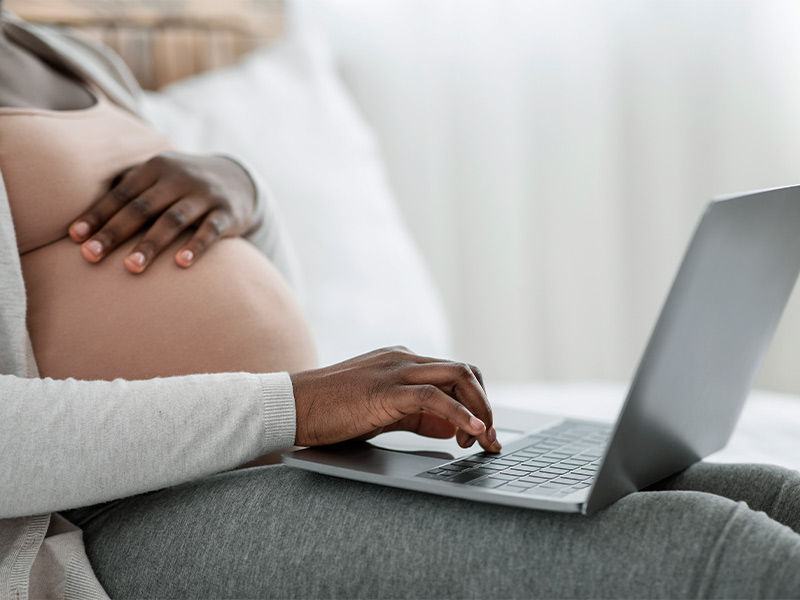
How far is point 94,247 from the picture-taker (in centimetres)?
82

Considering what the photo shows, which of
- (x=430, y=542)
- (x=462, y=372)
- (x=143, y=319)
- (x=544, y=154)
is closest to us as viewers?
(x=430, y=542)

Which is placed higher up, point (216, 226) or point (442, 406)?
point (216, 226)

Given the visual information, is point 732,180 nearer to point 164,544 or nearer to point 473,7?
point 473,7

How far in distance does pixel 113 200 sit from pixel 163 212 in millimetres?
53

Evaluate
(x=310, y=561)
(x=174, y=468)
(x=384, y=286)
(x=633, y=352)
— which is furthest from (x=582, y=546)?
(x=633, y=352)

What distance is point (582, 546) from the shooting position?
549 mm

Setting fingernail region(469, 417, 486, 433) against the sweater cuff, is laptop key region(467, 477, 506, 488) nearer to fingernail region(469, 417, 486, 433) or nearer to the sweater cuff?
fingernail region(469, 417, 486, 433)

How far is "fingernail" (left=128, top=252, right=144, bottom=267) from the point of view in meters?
0.82

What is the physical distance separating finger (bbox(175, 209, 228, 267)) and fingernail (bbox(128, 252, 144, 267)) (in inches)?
1.5

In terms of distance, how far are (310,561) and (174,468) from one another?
0.14 meters

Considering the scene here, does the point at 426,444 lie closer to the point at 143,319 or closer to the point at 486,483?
the point at 486,483

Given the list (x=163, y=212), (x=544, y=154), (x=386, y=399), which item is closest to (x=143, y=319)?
(x=163, y=212)

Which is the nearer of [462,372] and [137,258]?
[462,372]

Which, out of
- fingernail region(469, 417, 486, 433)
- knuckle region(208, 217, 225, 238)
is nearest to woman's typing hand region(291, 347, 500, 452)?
fingernail region(469, 417, 486, 433)
